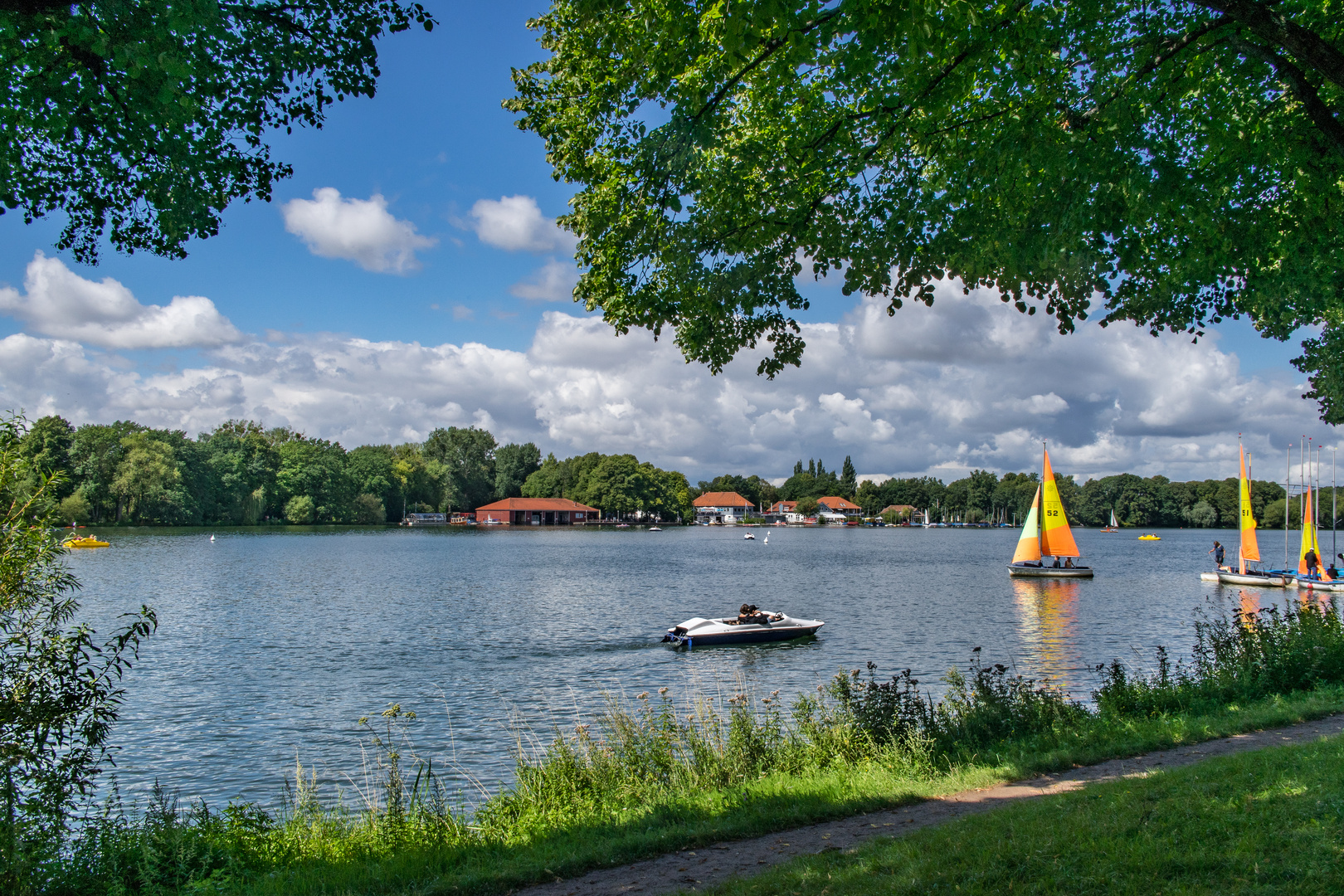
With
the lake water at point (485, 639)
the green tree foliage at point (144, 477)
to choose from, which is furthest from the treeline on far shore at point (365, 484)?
the lake water at point (485, 639)

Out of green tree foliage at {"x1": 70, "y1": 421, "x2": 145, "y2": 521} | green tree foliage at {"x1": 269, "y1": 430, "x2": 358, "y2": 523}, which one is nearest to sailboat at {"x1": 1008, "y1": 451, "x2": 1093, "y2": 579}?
green tree foliage at {"x1": 70, "y1": 421, "x2": 145, "y2": 521}

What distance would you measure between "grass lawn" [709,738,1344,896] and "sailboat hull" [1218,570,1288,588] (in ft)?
129

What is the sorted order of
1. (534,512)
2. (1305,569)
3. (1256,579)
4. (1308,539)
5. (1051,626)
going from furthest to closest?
(534,512), (1256,579), (1308,539), (1305,569), (1051,626)

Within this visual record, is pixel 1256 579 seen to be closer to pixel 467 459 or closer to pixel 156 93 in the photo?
pixel 156 93

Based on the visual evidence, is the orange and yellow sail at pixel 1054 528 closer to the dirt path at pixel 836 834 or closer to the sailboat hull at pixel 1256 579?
the sailboat hull at pixel 1256 579

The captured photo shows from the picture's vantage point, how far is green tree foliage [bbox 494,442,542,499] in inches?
6826

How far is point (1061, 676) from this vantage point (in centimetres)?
2073

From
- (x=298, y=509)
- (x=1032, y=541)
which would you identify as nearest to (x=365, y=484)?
(x=298, y=509)

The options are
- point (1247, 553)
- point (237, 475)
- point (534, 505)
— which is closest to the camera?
point (1247, 553)

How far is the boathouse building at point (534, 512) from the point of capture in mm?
157500

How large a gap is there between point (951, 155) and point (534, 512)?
158m

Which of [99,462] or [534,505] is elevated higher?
[99,462]

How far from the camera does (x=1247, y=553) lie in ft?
133

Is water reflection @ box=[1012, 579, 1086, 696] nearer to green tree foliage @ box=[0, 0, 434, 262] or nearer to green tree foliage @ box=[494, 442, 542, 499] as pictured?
green tree foliage @ box=[0, 0, 434, 262]
